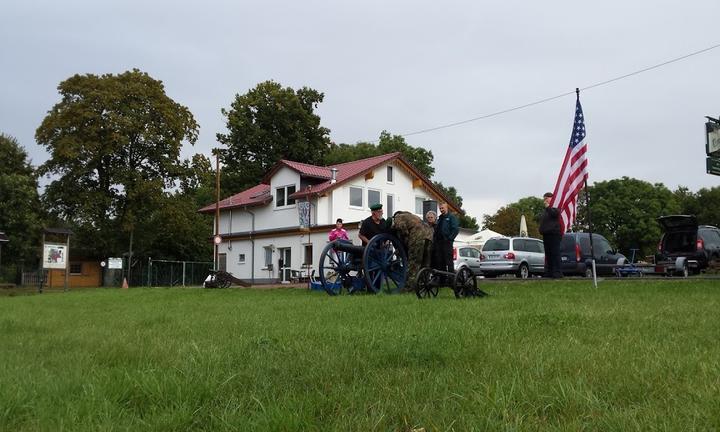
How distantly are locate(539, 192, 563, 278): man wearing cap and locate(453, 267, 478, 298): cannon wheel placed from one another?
3884 millimetres

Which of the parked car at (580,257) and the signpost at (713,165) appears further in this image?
the parked car at (580,257)

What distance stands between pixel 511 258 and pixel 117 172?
96.9ft

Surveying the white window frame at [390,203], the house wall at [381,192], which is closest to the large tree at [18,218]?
the house wall at [381,192]

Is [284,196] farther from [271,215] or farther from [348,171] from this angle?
[348,171]

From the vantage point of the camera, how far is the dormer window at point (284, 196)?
38719 mm

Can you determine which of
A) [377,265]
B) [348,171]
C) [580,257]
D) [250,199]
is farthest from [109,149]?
[377,265]

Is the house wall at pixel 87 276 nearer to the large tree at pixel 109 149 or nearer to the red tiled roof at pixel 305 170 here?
the large tree at pixel 109 149

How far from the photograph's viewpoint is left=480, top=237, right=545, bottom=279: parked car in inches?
987

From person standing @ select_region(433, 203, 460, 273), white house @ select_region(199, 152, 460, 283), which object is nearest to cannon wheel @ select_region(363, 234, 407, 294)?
person standing @ select_region(433, 203, 460, 273)

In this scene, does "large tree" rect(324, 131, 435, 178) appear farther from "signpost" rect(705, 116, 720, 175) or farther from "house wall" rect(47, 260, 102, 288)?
"signpost" rect(705, 116, 720, 175)

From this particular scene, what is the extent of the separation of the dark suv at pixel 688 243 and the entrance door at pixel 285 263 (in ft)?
72.0

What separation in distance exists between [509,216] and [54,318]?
230 ft

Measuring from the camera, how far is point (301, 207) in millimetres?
36031

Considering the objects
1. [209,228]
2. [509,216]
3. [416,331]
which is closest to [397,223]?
[416,331]
